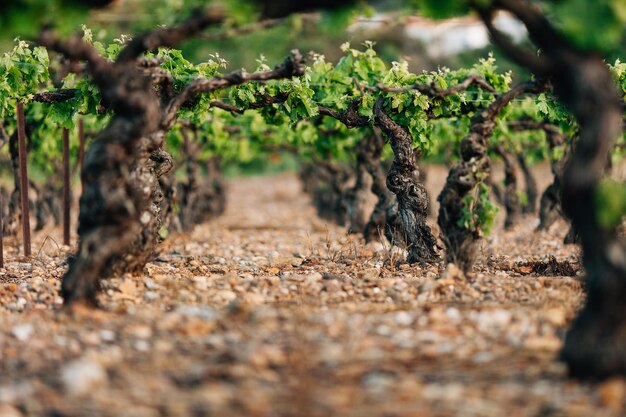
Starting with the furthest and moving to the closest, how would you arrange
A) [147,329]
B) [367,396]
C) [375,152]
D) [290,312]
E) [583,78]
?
[375,152], [290,312], [147,329], [583,78], [367,396]

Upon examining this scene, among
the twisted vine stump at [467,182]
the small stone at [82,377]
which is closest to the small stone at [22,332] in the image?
the small stone at [82,377]

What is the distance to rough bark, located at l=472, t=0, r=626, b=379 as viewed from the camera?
564 centimetres

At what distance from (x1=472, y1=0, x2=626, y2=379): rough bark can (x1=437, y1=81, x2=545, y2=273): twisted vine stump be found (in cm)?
217

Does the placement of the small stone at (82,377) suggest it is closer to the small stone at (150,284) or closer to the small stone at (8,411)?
the small stone at (8,411)

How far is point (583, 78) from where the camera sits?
6.11 meters

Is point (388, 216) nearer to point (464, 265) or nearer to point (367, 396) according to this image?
point (464, 265)

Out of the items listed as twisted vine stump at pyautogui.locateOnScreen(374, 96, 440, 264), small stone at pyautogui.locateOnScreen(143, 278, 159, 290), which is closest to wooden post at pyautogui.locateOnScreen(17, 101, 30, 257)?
small stone at pyautogui.locateOnScreen(143, 278, 159, 290)

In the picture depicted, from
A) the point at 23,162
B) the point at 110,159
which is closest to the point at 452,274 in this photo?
the point at 110,159

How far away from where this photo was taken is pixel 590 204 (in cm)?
602

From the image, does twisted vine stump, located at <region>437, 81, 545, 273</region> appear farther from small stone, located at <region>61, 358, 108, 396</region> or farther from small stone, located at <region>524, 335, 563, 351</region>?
small stone, located at <region>61, 358, 108, 396</region>

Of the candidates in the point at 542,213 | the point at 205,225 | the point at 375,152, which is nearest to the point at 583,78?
the point at 375,152

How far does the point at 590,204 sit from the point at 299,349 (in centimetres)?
241

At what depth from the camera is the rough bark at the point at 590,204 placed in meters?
5.64

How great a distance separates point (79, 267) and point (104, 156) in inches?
42.0
